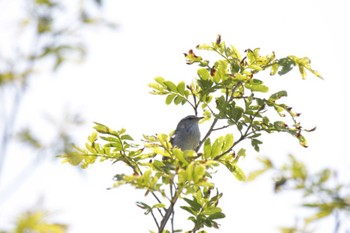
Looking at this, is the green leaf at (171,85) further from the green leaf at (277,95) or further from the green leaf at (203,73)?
the green leaf at (277,95)

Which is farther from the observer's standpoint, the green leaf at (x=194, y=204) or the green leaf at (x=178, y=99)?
the green leaf at (x=178, y=99)

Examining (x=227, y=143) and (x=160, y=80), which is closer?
(x=227, y=143)

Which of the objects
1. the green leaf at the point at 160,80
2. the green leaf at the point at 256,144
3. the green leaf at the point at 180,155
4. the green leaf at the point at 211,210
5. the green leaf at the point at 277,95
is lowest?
the green leaf at the point at 211,210

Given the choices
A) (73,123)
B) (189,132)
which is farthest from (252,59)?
(189,132)

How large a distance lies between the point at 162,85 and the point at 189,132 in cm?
199

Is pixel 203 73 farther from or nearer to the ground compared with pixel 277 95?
farther from the ground

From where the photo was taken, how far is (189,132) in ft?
23.2

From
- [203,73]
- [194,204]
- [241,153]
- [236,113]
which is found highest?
[203,73]

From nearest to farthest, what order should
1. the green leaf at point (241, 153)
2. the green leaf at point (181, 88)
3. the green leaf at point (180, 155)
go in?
the green leaf at point (180, 155) < the green leaf at point (241, 153) < the green leaf at point (181, 88)

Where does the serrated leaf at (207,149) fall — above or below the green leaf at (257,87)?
below

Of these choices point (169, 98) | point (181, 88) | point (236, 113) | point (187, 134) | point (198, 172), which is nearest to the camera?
point (198, 172)

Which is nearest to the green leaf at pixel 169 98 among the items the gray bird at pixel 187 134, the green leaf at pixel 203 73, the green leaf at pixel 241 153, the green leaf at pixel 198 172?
the green leaf at pixel 203 73

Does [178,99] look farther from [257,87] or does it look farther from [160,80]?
[257,87]

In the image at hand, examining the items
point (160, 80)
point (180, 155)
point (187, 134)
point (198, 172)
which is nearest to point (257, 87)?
point (160, 80)
